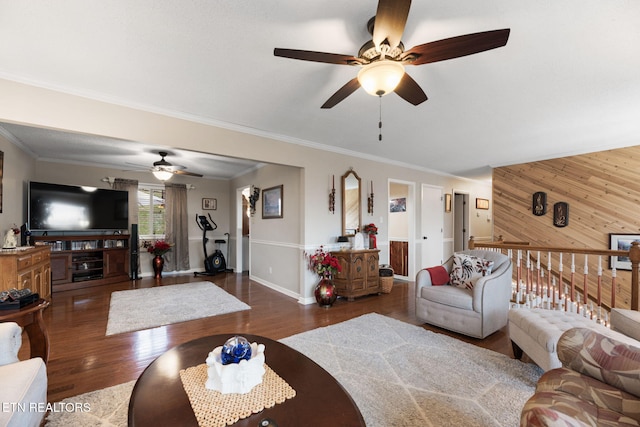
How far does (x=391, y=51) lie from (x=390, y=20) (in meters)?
0.28

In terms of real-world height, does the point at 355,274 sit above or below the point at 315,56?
below

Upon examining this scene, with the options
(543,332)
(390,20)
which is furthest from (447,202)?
(390,20)

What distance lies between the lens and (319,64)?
2.17 meters

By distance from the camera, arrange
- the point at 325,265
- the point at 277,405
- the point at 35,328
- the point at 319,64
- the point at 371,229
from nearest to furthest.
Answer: the point at 277,405
the point at 35,328
the point at 319,64
the point at 325,265
the point at 371,229

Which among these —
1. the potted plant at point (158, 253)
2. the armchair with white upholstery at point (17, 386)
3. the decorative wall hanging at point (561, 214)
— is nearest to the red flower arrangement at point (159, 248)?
the potted plant at point (158, 253)

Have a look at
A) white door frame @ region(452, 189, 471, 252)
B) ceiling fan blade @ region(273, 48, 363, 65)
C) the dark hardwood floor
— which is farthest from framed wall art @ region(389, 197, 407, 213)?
ceiling fan blade @ region(273, 48, 363, 65)

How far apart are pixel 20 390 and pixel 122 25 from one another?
212 cm

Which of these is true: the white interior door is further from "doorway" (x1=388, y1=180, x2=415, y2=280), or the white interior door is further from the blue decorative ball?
the blue decorative ball

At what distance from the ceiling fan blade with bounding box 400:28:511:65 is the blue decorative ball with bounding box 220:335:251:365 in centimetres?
185

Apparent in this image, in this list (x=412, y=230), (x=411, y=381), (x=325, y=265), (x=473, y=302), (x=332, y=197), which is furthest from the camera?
(x=412, y=230)

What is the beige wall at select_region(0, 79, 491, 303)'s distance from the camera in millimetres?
2518

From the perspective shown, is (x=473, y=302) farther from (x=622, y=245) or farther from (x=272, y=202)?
(x=272, y=202)

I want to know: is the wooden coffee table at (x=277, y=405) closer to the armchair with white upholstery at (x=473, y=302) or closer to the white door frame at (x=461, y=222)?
the armchair with white upholstery at (x=473, y=302)

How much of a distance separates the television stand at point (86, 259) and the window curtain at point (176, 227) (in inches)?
35.1
